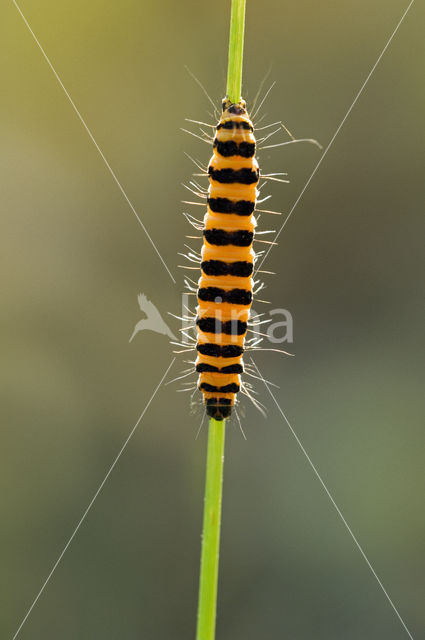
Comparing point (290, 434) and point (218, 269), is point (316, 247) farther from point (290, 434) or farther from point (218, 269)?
point (218, 269)

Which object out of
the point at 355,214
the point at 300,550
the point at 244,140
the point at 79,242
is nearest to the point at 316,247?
the point at 355,214

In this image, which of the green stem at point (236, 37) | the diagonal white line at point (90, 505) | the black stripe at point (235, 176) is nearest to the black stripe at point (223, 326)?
the black stripe at point (235, 176)

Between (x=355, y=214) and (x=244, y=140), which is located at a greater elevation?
(x=355, y=214)

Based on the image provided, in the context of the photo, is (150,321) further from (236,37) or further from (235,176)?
(236,37)

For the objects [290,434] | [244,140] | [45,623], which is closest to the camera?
[244,140]

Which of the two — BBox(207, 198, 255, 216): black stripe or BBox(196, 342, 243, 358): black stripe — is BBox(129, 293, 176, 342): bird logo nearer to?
BBox(196, 342, 243, 358): black stripe

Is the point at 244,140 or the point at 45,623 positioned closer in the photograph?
the point at 244,140

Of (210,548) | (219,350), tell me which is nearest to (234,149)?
(219,350)
